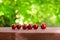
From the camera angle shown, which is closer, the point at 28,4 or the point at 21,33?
the point at 21,33

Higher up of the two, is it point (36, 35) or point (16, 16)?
point (16, 16)

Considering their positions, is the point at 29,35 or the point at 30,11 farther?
the point at 30,11

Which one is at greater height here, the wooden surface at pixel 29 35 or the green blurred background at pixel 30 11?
the green blurred background at pixel 30 11

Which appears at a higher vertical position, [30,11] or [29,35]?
[30,11]

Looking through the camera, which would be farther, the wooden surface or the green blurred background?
the green blurred background

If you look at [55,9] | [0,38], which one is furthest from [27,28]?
[55,9]

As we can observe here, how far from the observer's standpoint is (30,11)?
7.66ft

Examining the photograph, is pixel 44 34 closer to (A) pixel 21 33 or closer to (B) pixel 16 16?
(A) pixel 21 33

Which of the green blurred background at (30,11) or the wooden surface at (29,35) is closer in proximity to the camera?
the wooden surface at (29,35)

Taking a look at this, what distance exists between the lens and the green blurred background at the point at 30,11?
2.33 metres

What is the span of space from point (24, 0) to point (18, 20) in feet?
1.01

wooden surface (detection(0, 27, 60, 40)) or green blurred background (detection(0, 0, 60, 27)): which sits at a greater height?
green blurred background (detection(0, 0, 60, 27))

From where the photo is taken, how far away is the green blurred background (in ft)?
7.66

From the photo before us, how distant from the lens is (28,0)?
7.69 feet
